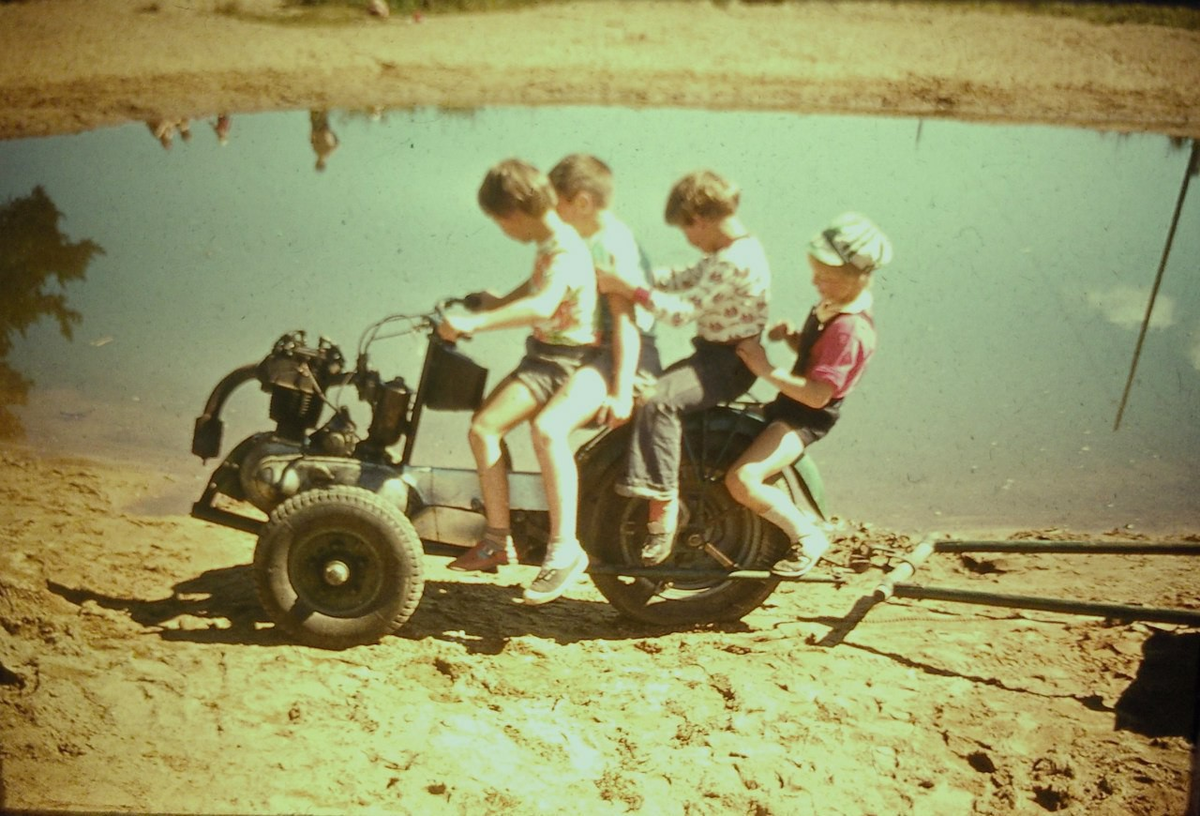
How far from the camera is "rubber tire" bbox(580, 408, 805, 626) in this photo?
4023 millimetres

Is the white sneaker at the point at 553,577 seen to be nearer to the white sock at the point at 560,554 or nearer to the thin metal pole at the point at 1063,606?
the white sock at the point at 560,554

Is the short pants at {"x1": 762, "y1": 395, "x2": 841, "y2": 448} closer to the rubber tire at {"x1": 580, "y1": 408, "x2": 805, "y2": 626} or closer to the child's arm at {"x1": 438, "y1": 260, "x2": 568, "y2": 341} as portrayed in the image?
the rubber tire at {"x1": 580, "y1": 408, "x2": 805, "y2": 626}

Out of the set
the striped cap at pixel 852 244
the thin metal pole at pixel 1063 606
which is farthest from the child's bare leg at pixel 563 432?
the thin metal pole at pixel 1063 606

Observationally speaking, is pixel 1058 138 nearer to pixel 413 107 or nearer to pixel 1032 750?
pixel 1032 750

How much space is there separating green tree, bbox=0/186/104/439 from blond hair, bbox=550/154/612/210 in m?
2.27

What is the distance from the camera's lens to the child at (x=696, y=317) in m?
3.58

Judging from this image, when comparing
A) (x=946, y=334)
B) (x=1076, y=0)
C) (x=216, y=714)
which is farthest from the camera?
(x=1076, y=0)

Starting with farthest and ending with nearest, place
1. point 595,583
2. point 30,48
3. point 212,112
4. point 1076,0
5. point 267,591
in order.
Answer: point 1076,0
point 30,48
point 212,112
point 595,583
point 267,591

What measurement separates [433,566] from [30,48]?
571cm

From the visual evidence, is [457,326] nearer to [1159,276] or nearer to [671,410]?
[671,410]

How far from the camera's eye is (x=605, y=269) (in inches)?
142

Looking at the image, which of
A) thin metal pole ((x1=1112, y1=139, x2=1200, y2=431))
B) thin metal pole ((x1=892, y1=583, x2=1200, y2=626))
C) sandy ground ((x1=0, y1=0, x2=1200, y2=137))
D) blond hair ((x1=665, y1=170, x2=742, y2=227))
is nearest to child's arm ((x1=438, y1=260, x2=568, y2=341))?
blond hair ((x1=665, y1=170, x2=742, y2=227))

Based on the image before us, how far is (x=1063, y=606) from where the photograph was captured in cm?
393

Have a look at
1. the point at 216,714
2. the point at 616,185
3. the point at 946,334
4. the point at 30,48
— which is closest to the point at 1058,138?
the point at 946,334
